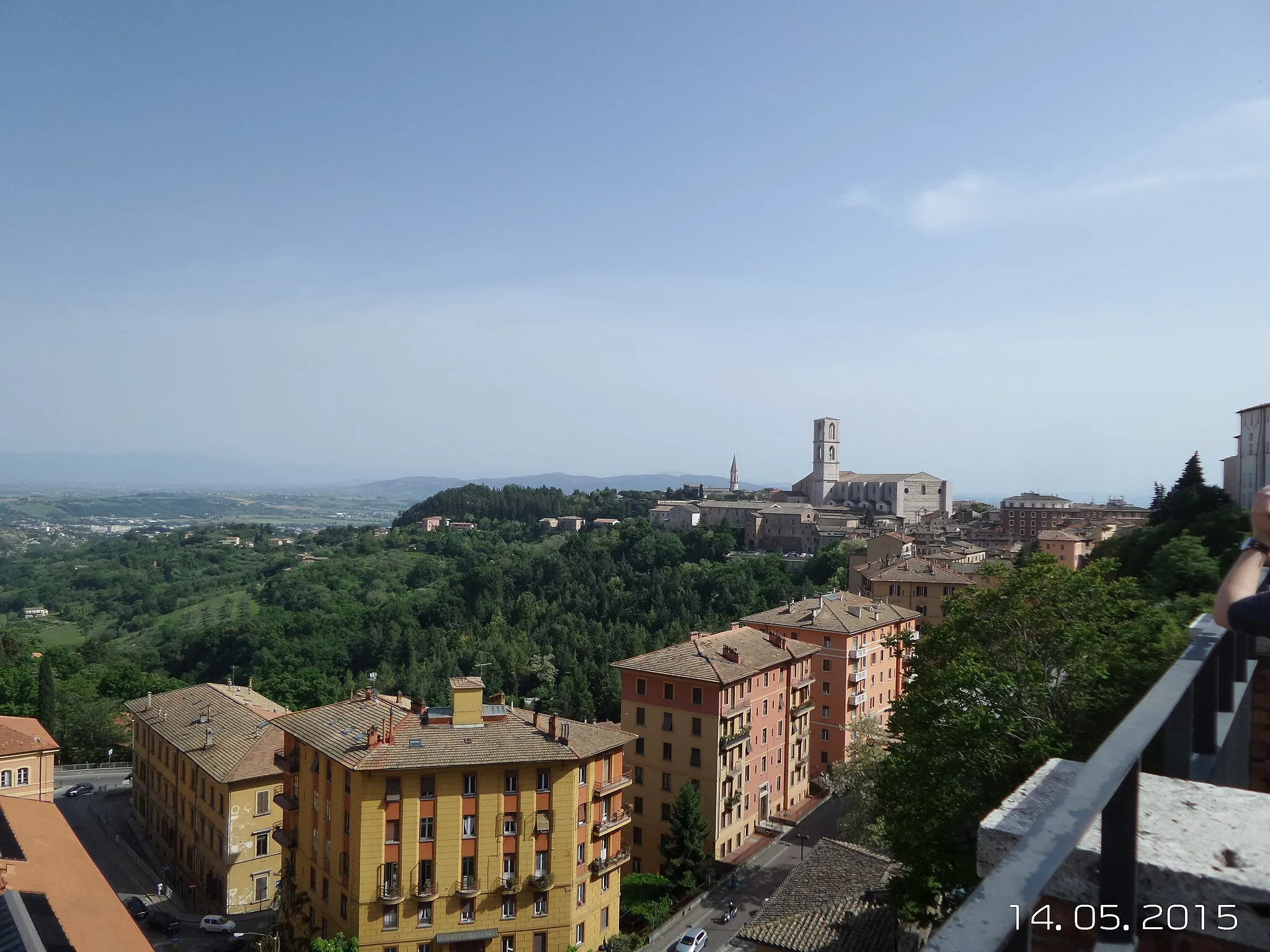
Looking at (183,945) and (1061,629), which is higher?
(1061,629)

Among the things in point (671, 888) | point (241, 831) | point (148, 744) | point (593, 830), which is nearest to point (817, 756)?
point (671, 888)

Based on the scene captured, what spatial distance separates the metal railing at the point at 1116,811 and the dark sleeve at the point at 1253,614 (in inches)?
8.1

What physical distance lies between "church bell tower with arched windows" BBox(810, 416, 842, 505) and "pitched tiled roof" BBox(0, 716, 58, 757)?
9009cm

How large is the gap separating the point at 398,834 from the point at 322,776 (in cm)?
254

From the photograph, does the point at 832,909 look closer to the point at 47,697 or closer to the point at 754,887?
the point at 754,887

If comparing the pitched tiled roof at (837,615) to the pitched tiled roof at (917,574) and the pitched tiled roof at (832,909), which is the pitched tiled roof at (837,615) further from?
the pitched tiled roof at (832,909)

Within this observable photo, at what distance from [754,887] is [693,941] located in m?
4.25

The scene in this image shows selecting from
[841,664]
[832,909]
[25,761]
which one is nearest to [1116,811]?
[832,909]

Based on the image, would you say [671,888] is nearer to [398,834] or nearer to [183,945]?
[398,834]

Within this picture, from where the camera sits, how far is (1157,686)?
6.89ft

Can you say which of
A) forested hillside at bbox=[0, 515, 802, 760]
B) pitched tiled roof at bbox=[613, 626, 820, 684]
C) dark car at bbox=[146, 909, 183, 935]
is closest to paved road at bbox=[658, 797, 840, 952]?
pitched tiled roof at bbox=[613, 626, 820, 684]

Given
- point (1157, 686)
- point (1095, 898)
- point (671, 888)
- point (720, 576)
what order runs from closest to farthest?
point (1095, 898), point (1157, 686), point (671, 888), point (720, 576)

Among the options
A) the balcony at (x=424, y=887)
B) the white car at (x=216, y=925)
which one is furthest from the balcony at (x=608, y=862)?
the white car at (x=216, y=925)

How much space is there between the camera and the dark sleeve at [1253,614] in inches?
76.9
